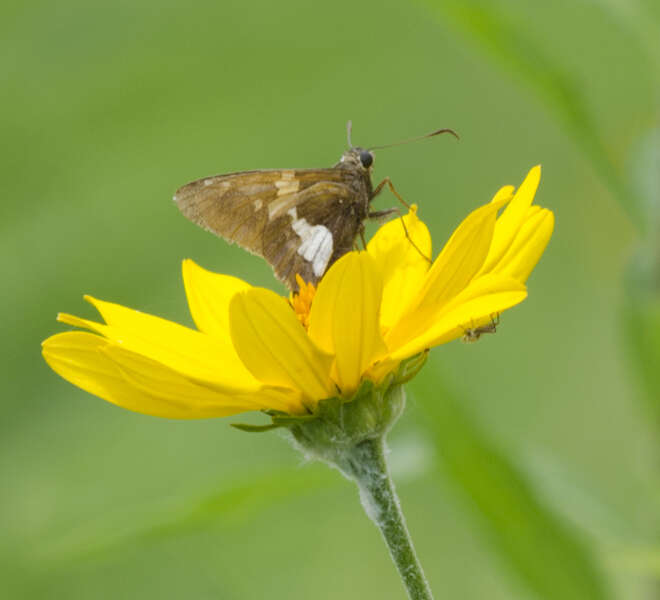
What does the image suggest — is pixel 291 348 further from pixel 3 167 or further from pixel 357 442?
pixel 3 167

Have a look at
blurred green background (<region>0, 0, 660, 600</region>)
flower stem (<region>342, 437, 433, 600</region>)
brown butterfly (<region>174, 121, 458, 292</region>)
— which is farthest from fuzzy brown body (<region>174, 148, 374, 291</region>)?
flower stem (<region>342, 437, 433, 600</region>)

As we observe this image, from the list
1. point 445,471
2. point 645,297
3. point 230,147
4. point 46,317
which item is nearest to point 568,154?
point 230,147

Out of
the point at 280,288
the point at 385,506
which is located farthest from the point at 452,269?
the point at 280,288

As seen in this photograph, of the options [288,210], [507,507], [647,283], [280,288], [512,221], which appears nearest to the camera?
[512,221]

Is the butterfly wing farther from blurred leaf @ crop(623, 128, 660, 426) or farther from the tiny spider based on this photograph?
blurred leaf @ crop(623, 128, 660, 426)

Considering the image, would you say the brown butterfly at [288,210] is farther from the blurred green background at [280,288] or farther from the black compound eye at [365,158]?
the blurred green background at [280,288]

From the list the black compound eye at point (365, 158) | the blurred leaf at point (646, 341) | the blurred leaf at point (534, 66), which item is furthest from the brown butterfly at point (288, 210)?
the blurred leaf at point (646, 341)

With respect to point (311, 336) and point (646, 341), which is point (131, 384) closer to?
point (311, 336)
